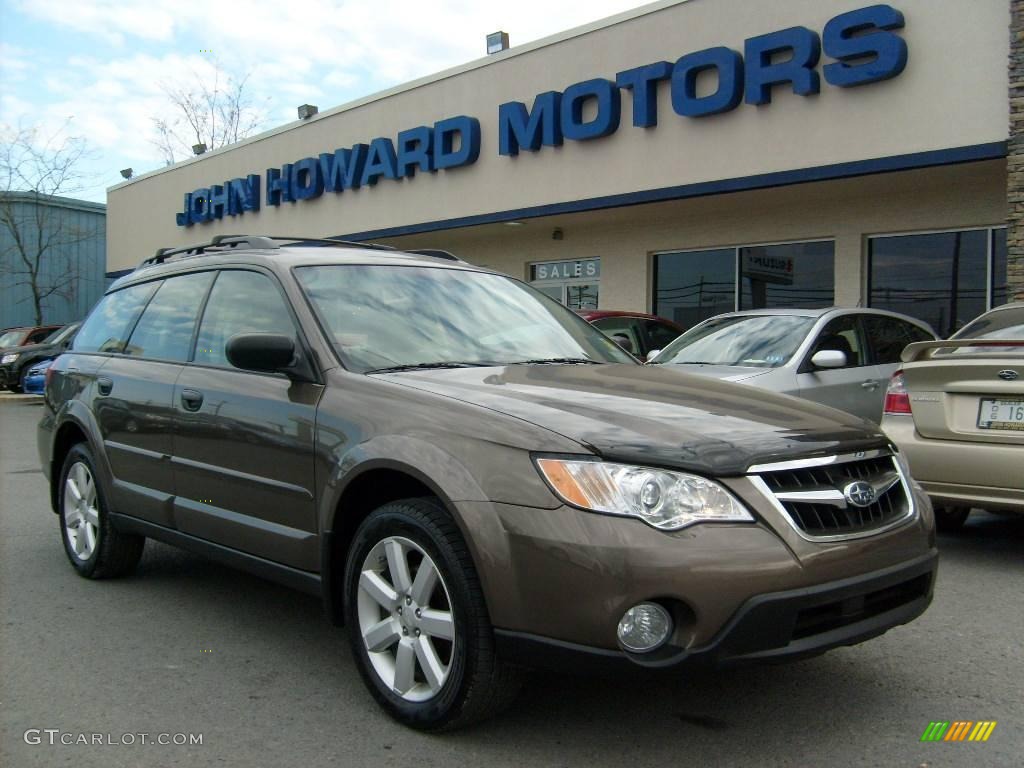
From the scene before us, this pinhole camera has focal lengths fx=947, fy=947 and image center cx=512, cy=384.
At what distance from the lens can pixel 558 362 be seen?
4113 mm

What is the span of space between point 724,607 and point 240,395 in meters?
2.27

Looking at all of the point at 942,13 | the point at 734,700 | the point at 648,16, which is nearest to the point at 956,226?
the point at 942,13

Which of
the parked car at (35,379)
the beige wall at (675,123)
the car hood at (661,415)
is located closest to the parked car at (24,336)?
the parked car at (35,379)

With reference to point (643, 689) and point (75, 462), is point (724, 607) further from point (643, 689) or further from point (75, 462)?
point (75, 462)

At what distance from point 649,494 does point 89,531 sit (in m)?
3.75

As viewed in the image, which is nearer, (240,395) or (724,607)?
(724,607)

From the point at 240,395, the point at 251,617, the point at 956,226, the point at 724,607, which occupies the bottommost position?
the point at 251,617

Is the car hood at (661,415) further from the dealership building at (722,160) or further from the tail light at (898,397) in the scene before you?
the dealership building at (722,160)

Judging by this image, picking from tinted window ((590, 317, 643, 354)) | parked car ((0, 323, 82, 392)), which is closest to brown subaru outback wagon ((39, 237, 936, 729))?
tinted window ((590, 317, 643, 354))

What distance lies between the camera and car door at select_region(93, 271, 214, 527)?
4.50 m

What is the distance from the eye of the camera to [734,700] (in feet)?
11.3

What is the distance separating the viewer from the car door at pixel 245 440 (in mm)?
3676

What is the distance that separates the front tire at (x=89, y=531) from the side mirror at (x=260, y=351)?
6.32 ft

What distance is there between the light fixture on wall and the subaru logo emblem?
1575 cm
